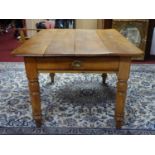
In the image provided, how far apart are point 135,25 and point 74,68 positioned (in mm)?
2074

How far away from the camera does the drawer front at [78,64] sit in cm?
129

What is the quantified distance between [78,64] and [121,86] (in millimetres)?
336

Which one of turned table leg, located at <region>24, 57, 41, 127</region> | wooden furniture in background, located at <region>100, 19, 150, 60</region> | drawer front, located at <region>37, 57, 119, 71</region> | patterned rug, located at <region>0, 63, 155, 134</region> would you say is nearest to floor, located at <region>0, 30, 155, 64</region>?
wooden furniture in background, located at <region>100, 19, 150, 60</region>

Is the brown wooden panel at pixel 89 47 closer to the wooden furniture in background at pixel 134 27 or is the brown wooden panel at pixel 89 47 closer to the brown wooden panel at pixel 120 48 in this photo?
the brown wooden panel at pixel 120 48

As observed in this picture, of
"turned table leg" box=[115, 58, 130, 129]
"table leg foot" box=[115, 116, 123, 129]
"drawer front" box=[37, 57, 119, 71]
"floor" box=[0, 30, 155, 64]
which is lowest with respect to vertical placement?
"floor" box=[0, 30, 155, 64]

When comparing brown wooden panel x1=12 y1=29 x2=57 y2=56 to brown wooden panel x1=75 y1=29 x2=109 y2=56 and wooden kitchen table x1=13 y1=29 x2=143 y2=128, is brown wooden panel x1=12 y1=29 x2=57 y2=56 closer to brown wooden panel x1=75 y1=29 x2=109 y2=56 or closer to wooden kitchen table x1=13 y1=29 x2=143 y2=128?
wooden kitchen table x1=13 y1=29 x2=143 y2=128

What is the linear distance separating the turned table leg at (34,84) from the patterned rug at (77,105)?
4.7 inches

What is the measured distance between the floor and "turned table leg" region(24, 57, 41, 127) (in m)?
1.83

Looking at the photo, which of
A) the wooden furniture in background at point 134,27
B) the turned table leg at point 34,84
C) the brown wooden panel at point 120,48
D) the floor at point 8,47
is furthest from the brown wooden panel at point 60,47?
the floor at point 8,47

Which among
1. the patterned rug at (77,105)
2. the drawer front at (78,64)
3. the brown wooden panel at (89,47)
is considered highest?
the brown wooden panel at (89,47)

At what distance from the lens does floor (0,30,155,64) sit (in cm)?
317

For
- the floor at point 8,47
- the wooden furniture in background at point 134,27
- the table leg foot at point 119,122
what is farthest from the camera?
the floor at point 8,47
